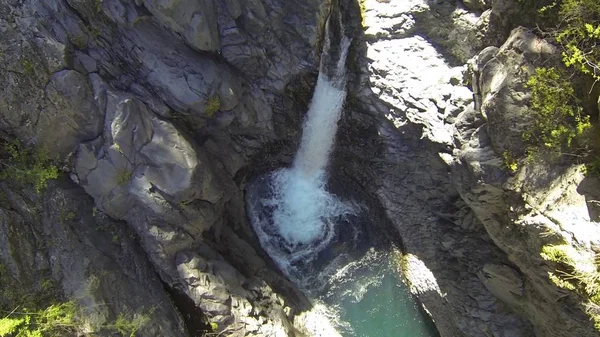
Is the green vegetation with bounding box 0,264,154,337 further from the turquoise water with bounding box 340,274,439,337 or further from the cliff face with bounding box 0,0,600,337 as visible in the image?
the turquoise water with bounding box 340,274,439,337

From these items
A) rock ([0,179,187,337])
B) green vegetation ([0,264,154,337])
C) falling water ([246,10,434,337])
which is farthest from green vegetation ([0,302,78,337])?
falling water ([246,10,434,337])

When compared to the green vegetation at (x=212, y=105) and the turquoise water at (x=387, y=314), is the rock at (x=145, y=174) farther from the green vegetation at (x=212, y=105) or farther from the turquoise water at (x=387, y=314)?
the turquoise water at (x=387, y=314)

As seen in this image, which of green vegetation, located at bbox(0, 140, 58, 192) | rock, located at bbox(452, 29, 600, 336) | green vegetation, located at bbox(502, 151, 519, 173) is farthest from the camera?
green vegetation, located at bbox(0, 140, 58, 192)

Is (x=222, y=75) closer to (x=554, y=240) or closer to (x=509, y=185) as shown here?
(x=509, y=185)

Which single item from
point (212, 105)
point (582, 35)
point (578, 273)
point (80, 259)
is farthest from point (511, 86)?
point (80, 259)

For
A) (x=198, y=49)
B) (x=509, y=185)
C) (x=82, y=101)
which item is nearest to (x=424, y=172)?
(x=509, y=185)

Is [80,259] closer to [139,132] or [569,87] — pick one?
[139,132]

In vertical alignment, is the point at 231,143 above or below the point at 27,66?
below
